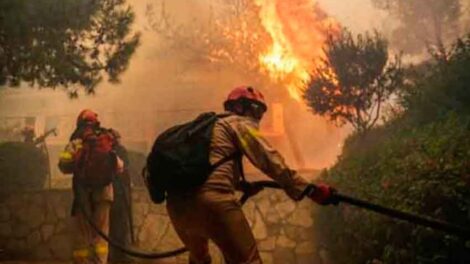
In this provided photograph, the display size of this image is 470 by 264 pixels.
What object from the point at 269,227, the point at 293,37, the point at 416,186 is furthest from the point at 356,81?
the point at 293,37

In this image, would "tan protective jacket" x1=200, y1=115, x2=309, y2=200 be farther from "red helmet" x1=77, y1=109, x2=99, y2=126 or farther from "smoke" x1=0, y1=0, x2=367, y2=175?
"smoke" x1=0, y1=0, x2=367, y2=175

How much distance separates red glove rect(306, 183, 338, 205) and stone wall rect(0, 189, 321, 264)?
573 centimetres

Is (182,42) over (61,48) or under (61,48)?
over

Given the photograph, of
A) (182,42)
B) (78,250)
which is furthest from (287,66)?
(78,250)

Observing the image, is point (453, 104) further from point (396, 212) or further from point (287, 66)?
point (287, 66)

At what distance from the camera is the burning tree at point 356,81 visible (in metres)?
11.8

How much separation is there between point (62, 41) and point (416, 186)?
254 inches

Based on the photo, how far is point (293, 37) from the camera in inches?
885

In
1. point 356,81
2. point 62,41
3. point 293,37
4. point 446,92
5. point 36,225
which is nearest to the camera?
point 62,41

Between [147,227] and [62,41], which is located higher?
[62,41]

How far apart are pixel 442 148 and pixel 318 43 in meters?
16.9

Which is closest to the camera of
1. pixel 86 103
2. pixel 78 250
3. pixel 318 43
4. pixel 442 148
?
pixel 442 148

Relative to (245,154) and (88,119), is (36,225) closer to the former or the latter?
(88,119)

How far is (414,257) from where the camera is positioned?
170 inches
